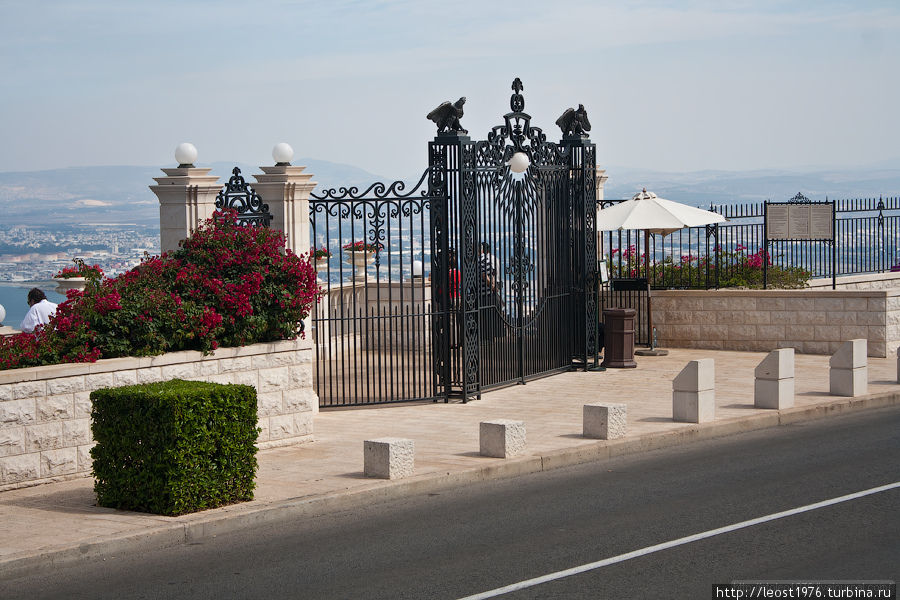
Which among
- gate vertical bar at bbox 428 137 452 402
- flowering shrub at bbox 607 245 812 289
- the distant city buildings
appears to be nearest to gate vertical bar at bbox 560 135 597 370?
flowering shrub at bbox 607 245 812 289

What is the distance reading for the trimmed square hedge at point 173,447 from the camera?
931 cm

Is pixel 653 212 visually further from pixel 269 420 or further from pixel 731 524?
pixel 731 524

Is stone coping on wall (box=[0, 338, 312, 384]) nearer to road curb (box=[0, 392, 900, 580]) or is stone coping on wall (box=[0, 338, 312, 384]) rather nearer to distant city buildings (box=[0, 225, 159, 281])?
road curb (box=[0, 392, 900, 580])

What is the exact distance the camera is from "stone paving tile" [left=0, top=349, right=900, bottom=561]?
362 inches

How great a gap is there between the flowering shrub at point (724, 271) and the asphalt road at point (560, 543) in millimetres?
10980

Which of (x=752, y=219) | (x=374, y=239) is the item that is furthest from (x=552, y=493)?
(x=752, y=219)

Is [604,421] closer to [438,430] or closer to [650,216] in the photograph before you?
[438,430]

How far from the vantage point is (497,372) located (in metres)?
17.1

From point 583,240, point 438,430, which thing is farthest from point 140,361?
point 583,240

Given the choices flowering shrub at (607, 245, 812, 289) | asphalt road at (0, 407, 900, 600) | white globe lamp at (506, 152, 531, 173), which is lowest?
asphalt road at (0, 407, 900, 600)

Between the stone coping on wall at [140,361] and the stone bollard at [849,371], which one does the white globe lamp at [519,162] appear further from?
the stone bollard at [849,371]

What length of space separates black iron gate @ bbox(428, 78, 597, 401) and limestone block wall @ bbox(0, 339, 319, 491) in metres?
4.08

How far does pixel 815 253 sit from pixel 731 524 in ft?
51.5

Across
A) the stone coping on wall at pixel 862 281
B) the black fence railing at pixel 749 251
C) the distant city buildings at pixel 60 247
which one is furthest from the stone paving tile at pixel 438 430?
the distant city buildings at pixel 60 247
